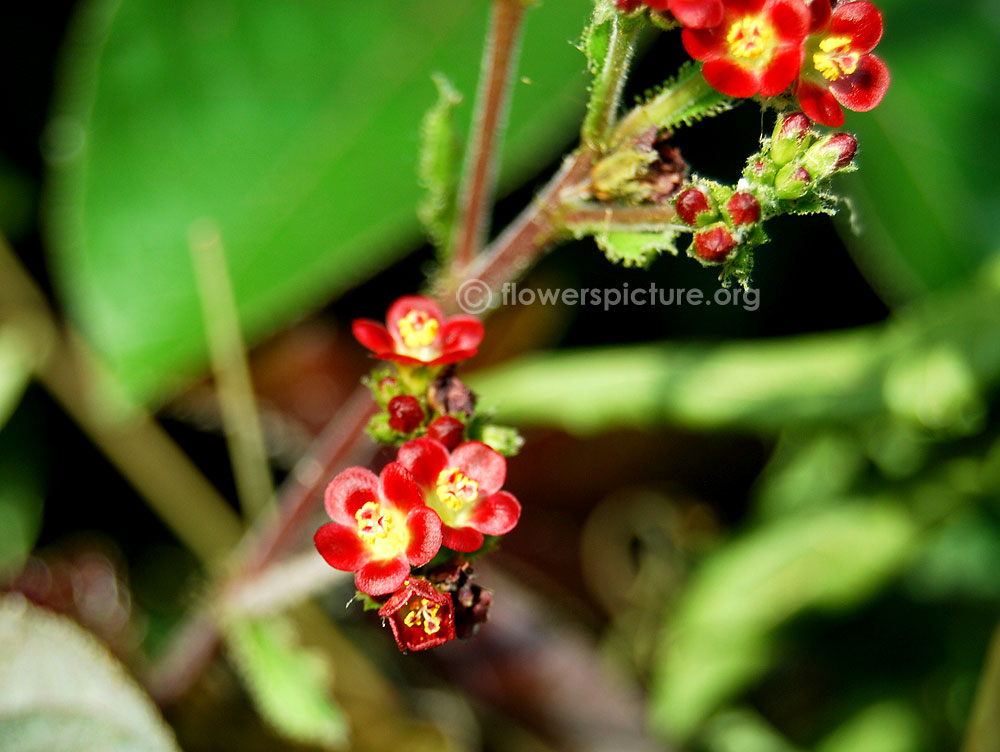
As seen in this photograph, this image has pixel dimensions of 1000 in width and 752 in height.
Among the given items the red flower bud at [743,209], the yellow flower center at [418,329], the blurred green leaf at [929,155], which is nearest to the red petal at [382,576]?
the yellow flower center at [418,329]

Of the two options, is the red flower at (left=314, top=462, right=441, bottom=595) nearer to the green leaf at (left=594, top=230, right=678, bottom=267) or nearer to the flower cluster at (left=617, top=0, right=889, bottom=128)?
the green leaf at (left=594, top=230, right=678, bottom=267)

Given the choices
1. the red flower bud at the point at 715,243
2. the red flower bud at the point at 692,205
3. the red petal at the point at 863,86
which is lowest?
the red flower bud at the point at 715,243

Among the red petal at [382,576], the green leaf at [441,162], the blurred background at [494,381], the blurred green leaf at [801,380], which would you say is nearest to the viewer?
the red petal at [382,576]

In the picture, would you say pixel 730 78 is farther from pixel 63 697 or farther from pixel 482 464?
pixel 63 697

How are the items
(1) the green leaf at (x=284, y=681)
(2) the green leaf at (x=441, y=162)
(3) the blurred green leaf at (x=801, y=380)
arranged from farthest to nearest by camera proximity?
1. (3) the blurred green leaf at (x=801, y=380)
2. (1) the green leaf at (x=284, y=681)
3. (2) the green leaf at (x=441, y=162)

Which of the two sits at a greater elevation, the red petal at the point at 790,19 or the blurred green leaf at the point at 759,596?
the red petal at the point at 790,19

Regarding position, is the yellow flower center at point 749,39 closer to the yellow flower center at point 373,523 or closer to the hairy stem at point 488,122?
the hairy stem at point 488,122

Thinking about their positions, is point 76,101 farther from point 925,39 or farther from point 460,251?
point 925,39
